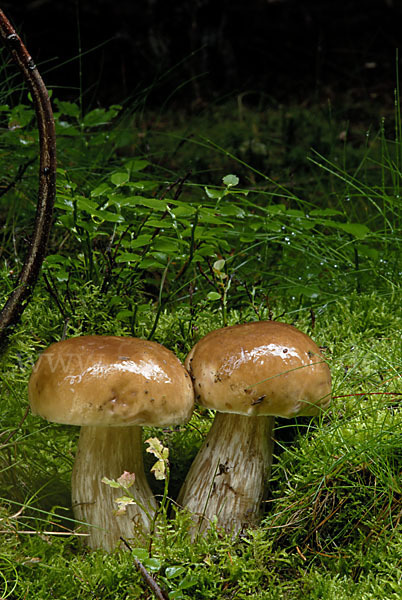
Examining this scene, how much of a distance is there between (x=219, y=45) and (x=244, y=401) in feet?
22.0

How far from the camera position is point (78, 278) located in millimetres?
2441

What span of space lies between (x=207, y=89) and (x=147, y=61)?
0.82 m

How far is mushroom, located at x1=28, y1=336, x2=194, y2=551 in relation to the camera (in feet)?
4.99

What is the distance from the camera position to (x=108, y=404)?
1.51 meters

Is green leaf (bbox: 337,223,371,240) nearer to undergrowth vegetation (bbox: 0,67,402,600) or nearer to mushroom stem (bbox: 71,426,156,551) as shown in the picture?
undergrowth vegetation (bbox: 0,67,402,600)

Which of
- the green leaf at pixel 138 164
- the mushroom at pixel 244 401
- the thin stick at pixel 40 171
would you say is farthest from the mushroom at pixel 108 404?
the green leaf at pixel 138 164

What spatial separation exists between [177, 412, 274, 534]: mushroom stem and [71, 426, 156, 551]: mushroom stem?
0.19 metres

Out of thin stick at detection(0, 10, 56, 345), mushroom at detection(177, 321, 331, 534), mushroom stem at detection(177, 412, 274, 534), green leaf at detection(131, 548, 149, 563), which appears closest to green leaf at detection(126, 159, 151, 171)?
thin stick at detection(0, 10, 56, 345)

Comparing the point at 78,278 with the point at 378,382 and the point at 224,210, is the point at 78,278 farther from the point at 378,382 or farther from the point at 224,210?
the point at 378,382

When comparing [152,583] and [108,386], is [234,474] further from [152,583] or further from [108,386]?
[108,386]

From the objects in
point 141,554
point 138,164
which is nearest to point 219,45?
point 138,164

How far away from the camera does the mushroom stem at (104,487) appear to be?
177cm

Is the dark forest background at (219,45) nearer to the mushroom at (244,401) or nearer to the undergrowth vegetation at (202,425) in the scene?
the undergrowth vegetation at (202,425)

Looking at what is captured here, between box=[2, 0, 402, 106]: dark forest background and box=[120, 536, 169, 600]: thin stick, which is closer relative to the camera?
box=[120, 536, 169, 600]: thin stick
